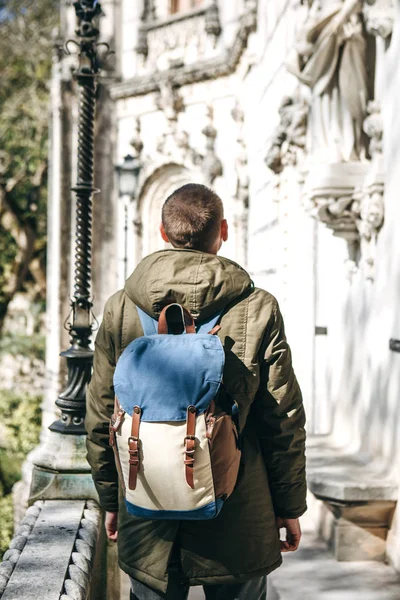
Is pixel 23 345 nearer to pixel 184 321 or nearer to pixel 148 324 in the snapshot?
pixel 148 324

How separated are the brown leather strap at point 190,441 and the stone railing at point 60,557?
0.78m

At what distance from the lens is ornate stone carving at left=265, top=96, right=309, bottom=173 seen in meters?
6.51

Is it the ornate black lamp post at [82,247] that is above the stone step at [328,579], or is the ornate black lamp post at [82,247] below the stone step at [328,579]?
above

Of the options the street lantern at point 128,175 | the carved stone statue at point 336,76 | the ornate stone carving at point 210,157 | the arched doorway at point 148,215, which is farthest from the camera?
the arched doorway at point 148,215

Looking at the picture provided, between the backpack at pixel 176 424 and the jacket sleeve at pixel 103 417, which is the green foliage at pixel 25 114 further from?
the backpack at pixel 176 424

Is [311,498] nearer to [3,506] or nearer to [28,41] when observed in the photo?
[3,506]

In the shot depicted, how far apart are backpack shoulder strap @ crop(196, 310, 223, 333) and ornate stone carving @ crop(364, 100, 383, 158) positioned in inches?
115

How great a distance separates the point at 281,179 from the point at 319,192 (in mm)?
3068

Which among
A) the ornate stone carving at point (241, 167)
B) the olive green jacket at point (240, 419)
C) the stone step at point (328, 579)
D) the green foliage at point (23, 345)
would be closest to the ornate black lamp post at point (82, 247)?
the stone step at point (328, 579)

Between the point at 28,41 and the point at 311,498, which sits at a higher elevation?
the point at 28,41

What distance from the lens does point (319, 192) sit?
515 cm

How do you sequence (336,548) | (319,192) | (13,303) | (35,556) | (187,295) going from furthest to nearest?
1. (13,303)
2. (319,192)
3. (336,548)
4. (35,556)
5. (187,295)

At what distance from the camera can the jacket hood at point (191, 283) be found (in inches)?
88.2

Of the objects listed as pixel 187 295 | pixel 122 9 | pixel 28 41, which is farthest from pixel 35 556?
pixel 28 41
